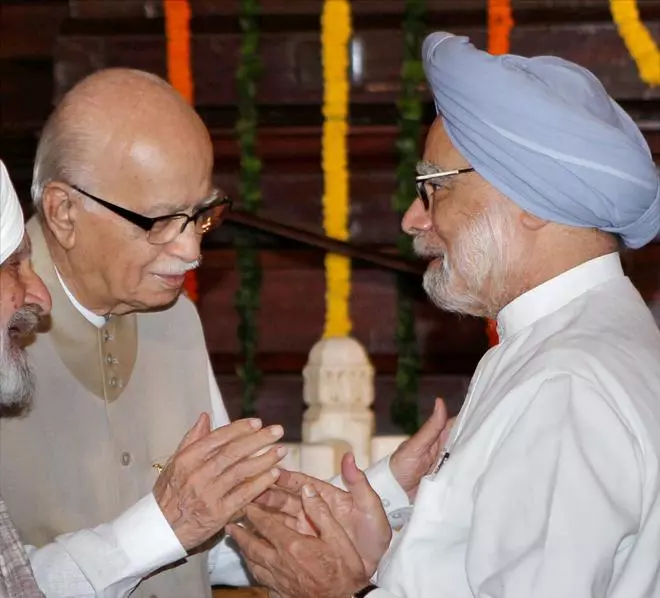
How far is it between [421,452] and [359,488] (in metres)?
0.42

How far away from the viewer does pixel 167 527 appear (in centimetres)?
255

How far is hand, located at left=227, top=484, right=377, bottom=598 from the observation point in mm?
2461

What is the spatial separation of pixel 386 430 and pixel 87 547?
2887 millimetres

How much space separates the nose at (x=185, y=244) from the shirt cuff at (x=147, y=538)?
0.60 m

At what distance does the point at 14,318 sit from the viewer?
2.39m

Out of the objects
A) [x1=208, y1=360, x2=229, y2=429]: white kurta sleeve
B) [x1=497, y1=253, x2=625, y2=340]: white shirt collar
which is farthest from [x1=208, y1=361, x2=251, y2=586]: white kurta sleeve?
[x1=497, y1=253, x2=625, y2=340]: white shirt collar

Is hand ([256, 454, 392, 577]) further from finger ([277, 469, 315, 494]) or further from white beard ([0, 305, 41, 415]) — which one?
white beard ([0, 305, 41, 415])

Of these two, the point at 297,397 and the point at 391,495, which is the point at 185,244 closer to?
the point at 391,495

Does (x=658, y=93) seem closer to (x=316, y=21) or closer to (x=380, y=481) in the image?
(x=316, y=21)

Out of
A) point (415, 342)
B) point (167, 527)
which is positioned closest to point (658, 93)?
point (415, 342)

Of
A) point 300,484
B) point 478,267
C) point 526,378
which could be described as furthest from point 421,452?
point 526,378

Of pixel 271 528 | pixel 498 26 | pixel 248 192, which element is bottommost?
pixel 271 528

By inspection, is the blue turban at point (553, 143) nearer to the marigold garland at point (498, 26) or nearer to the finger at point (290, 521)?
the finger at point (290, 521)

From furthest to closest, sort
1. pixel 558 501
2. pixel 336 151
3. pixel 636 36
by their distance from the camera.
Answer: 1. pixel 336 151
2. pixel 636 36
3. pixel 558 501
